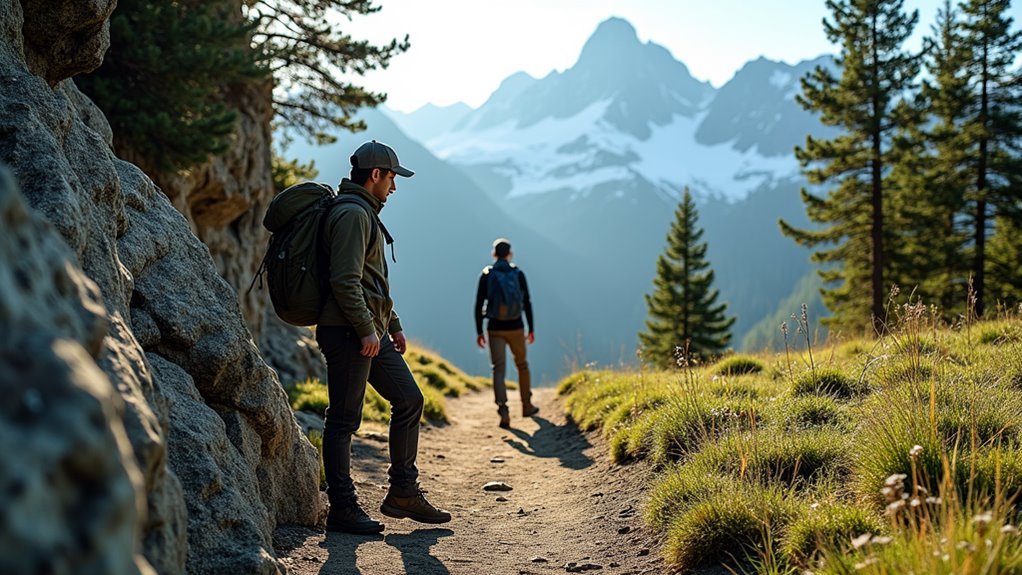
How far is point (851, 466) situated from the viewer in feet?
17.0

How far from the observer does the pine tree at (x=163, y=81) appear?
11.6 m

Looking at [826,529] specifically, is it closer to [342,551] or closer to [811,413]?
[811,413]

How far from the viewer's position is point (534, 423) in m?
13.0

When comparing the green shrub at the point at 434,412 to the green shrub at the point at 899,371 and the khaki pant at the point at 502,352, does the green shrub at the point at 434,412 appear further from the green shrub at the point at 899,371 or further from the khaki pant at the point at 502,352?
the green shrub at the point at 899,371

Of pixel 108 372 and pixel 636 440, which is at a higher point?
pixel 108 372

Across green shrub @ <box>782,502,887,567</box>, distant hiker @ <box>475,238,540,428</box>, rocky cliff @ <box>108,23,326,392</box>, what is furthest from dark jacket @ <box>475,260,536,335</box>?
green shrub @ <box>782,502,887,567</box>

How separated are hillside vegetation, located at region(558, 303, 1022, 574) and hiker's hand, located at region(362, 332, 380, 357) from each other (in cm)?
246

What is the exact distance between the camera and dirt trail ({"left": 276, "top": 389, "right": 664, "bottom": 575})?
5246 mm

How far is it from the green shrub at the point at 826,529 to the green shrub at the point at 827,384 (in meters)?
3.07

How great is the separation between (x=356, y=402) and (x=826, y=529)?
350cm

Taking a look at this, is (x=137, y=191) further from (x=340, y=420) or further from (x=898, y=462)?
(x=898, y=462)

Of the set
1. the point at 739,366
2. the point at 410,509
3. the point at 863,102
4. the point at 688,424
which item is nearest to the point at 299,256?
the point at 410,509

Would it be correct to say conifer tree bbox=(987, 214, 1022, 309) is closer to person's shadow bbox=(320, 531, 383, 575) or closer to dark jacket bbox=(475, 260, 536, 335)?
dark jacket bbox=(475, 260, 536, 335)

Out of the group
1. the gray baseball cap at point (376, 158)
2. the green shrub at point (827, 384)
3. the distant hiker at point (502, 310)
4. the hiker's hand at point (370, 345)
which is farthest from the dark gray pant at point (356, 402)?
the distant hiker at point (502, 310)
